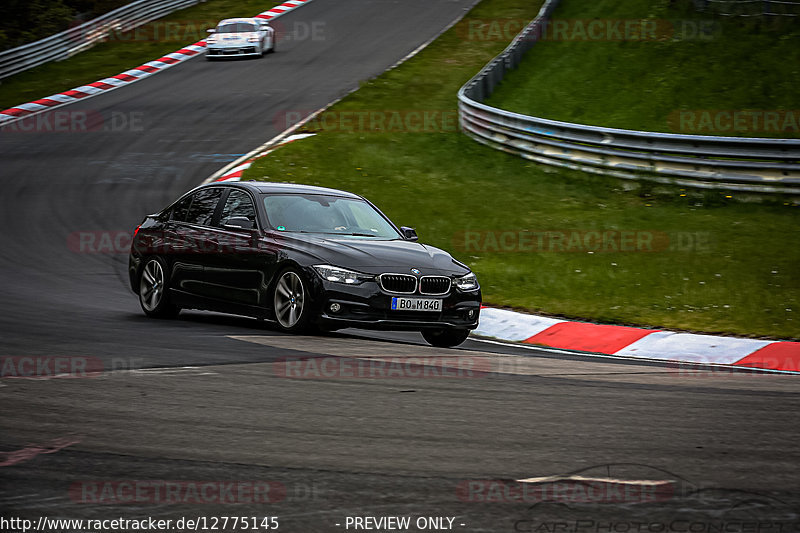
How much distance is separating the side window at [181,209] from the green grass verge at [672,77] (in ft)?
43.5

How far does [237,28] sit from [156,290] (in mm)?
25962

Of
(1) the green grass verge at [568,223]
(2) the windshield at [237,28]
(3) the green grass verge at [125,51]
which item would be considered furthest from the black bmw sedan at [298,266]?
(2) the windshield at [237,28]

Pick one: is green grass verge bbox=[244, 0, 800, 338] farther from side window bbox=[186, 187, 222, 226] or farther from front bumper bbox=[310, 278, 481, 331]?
side window bbox=[186, 187, 222, 226]

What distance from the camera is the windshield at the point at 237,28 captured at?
119 ft

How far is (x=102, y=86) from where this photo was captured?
32.3 m

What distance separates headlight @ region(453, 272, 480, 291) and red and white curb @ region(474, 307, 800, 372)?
1195mm

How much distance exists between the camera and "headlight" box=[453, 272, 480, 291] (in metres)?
10.4

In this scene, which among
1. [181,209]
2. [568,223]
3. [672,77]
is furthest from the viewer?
[672,77]

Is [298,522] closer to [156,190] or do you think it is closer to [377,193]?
[377,193]

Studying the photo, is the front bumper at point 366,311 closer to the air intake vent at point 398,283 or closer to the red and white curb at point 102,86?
the air intake vent at point 398,283

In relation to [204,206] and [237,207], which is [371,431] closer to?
[237,207]

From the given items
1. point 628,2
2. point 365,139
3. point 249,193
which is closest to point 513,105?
point 365,139

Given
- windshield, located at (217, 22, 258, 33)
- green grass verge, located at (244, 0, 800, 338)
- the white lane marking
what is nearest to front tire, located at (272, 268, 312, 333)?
green grass verge, located at (244, 0, 800, 338)

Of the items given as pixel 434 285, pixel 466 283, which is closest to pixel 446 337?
pixel 466 283
